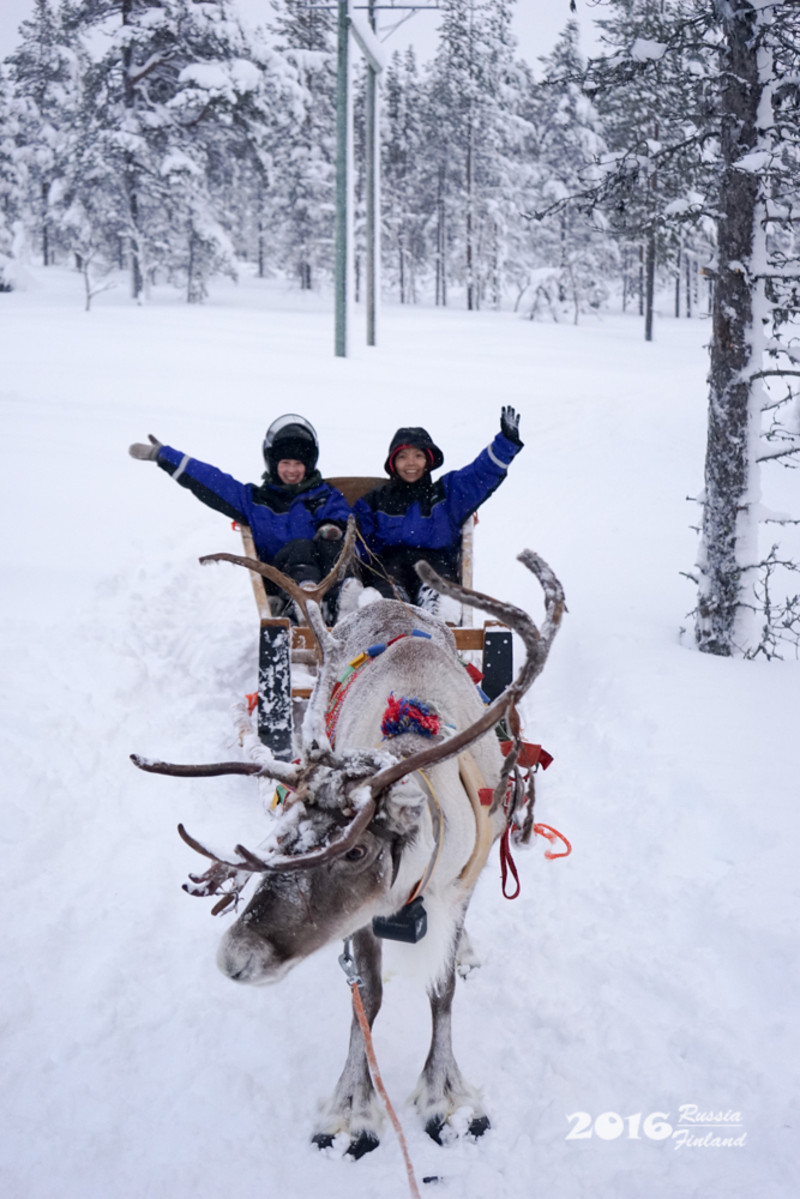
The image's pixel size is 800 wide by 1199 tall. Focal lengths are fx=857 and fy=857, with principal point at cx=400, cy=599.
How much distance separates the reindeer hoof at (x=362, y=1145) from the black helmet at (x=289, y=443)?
392 cm

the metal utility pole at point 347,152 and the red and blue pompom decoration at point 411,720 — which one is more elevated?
the metal utility pole at point 347,152

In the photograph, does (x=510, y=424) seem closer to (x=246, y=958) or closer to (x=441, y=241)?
(x=246, y=958)

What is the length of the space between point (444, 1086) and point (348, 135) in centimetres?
1471

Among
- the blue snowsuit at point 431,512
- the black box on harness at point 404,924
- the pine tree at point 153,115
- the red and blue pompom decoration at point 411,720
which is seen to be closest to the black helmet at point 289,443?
the blue snowsuit at point 431,512

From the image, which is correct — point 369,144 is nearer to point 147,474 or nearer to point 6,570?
point 147,474

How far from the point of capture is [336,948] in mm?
3295

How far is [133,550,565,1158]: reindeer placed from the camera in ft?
6.45

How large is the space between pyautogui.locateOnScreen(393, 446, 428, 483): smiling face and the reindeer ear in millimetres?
3680

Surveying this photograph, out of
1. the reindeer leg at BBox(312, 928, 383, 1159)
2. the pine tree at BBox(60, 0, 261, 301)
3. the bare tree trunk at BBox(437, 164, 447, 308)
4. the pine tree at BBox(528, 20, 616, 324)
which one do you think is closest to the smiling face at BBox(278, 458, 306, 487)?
the reindeer leg at BBox(312, 928, 383, 1159)

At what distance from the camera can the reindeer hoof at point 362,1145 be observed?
2543mm

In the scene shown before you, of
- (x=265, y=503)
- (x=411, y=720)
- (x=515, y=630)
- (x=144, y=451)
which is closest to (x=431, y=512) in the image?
(x=265, y=503)

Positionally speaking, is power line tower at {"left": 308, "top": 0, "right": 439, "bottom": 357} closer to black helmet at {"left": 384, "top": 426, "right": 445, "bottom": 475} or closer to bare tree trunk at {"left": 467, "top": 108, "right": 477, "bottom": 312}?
black helmet at {"left": 384, "top": 426, "right": 445, "bottom": 475}

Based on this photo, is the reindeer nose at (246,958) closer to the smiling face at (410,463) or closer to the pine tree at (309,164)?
the smiling face at (410,463)

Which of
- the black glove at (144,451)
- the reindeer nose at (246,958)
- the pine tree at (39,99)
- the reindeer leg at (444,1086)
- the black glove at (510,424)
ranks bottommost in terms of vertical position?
the reindeer leg at (444,1086)
